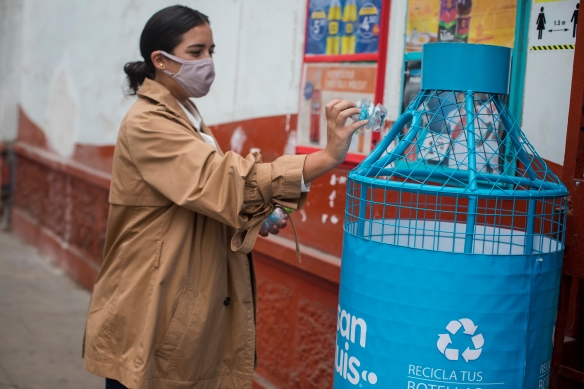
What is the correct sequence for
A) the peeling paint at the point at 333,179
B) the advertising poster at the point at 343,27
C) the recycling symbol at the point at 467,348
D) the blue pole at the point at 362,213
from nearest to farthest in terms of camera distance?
the recycling symbol at the point at 467,348
the blue pole at the point at 362,213
the advertising poster at the point at 343,27
the peeling paint at the point at 333,179

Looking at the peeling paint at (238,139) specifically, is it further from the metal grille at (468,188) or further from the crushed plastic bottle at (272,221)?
the metal grille at (468,188)

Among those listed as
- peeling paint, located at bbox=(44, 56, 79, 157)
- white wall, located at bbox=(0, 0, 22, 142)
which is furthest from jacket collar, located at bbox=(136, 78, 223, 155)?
white wall, located at bbox=(0, 0, 22, 142)

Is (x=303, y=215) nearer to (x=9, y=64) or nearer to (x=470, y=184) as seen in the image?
(x=470, y=184)

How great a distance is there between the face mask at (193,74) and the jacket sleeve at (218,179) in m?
0.25

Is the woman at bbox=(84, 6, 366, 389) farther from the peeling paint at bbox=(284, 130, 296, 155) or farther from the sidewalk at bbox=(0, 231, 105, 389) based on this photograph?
the sidewalk at bbox=(0, 231, 105, 389)

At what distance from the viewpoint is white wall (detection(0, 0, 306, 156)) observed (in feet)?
12.6

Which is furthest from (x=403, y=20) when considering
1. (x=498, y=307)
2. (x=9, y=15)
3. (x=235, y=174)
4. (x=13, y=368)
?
(x=9, y=15)

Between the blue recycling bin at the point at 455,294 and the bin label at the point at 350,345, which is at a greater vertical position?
the blue recycling bin at the point at 455,294

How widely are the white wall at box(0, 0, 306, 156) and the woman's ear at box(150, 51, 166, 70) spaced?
0.95 m

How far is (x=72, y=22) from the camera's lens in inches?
257

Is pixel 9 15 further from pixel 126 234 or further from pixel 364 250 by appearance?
pixel 364 250

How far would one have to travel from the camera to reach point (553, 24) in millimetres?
2326

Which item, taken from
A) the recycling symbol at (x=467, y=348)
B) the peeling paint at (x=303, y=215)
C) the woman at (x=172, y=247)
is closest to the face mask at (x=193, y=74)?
the woman at (x=172, y=247)

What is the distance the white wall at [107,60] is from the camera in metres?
3.83
